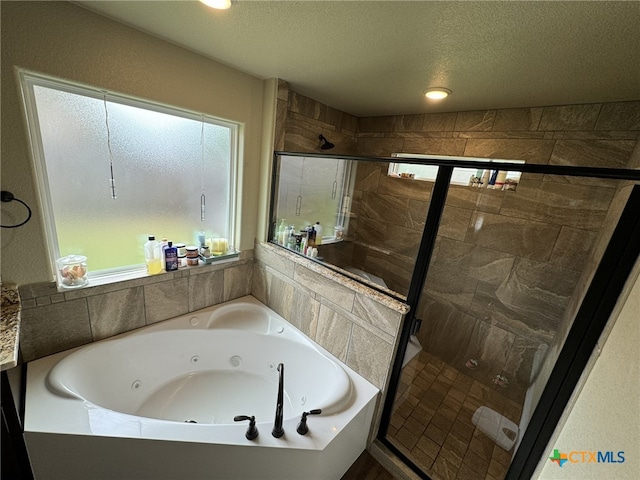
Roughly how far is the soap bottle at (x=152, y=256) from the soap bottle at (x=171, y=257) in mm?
48

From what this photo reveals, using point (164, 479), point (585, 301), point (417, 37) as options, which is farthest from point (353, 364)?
point (417, 37)

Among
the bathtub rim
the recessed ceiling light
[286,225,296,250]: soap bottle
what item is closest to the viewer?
the bathtub rim

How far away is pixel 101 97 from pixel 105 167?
0.39 meters

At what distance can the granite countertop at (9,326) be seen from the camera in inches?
36.3

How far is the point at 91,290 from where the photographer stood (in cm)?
154

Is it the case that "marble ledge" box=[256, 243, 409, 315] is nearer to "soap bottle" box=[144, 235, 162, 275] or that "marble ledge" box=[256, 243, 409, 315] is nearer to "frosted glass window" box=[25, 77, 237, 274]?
"frosted glass window" box=[25, 77, 237, 274]

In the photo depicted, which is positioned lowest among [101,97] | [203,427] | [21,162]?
[203,427]

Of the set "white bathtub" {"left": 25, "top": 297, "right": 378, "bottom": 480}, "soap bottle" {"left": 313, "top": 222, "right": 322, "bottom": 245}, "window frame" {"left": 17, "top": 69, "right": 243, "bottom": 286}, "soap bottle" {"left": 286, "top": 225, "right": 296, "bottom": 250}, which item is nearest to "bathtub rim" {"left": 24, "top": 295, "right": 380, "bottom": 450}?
"white bathtub" {"left": 25, "top": 297, "right": 378, "bottom": 480}

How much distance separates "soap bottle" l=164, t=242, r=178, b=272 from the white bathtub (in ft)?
1.42

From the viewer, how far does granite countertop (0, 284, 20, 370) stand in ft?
3.02

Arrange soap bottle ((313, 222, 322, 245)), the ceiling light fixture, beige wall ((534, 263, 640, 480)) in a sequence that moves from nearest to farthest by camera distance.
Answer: beige wall ((534, 263, 640, 480)) → the ceiling light fixture → soap bottle ((313, 222, 322, 245))

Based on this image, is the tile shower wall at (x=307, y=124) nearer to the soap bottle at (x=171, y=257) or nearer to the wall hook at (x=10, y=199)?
the soap bottle at (x=171, y=257)

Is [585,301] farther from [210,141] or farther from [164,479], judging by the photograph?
[210,141]

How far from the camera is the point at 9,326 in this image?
110 centimetres
